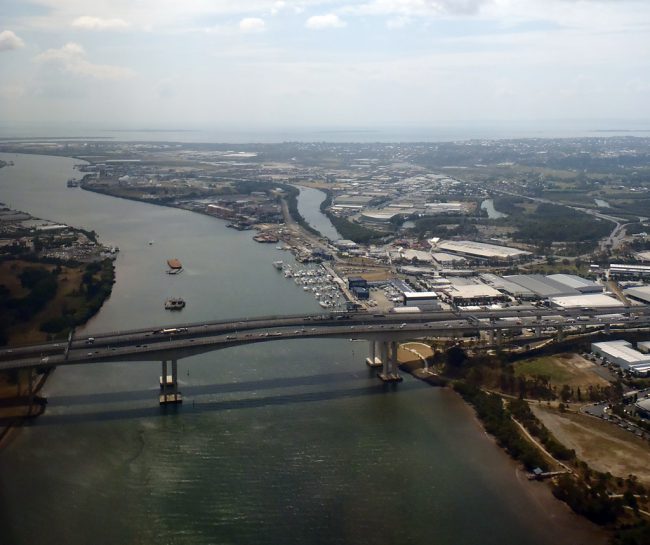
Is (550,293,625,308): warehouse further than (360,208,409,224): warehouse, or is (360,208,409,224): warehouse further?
(360,208,409,224): warehouse

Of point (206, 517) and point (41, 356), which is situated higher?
point (41, 356)

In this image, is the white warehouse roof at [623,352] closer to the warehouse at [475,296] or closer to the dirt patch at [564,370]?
the dirt patch at [564,370]

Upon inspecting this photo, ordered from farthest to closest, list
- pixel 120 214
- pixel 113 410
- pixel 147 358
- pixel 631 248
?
pixel 120 214
pixel 631 248
pixel 147 358
pixel 113 410

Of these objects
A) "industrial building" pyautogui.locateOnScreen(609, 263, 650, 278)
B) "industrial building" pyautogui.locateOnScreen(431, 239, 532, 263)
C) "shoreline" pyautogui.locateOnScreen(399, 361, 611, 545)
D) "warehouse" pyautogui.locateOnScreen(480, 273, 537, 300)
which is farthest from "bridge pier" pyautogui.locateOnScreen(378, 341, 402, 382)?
"industrial building" pyautogui.locateOnScreen(431, 239, 532, 263)

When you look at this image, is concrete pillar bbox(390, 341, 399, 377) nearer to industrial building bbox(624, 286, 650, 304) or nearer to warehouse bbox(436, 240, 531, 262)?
industrial building bbox(624, 286, 650, 304)

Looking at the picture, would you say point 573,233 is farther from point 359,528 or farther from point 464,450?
point 359,528

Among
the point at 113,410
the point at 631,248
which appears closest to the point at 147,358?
the point at 113,410
